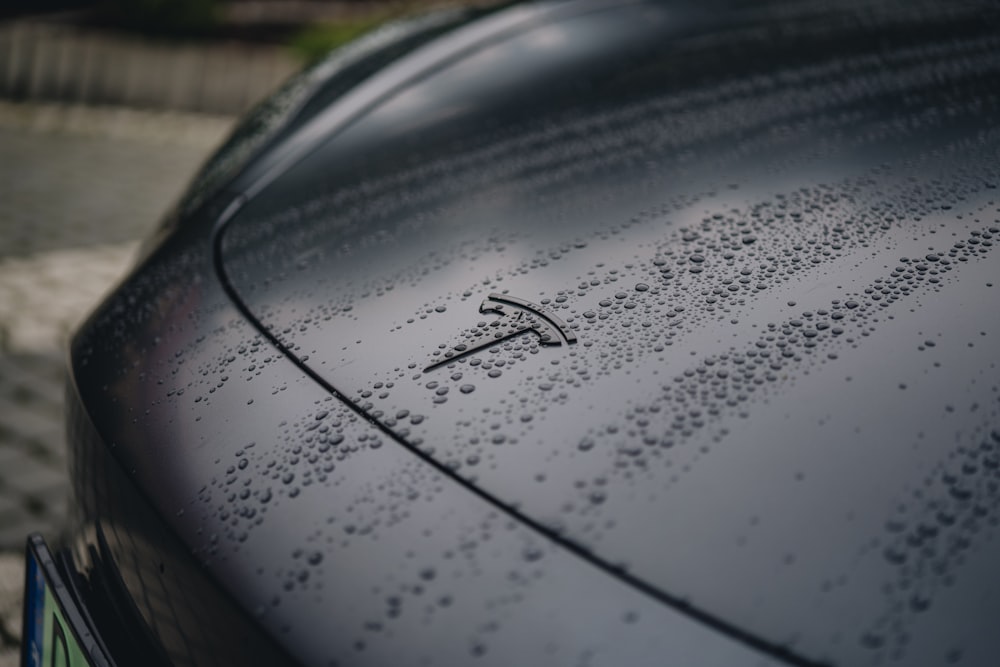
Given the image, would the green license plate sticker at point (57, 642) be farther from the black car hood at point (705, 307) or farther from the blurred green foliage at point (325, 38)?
the blurred green foliage at point (325, 38)

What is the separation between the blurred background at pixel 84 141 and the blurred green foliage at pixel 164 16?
0.01m

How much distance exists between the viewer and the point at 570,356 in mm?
832

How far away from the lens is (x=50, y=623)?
1.00 m

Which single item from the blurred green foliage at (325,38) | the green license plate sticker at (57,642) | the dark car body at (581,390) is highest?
the blurred green foliage at (325,38)

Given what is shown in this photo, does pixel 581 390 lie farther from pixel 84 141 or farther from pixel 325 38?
pixel 325 38

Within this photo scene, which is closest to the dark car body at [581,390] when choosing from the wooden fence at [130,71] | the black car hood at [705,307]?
the black car hood at [705,307]

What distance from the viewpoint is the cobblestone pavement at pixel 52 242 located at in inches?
82.5

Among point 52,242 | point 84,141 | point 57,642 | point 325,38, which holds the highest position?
point 325,38

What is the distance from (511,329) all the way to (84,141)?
17.1ft

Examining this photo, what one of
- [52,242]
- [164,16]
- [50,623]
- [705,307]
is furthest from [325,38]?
[705,307]

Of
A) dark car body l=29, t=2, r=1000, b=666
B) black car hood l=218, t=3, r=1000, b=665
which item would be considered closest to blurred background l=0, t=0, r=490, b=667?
dark car body l=29, t=2, r=1000, b=666

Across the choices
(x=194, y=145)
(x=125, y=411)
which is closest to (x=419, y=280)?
(x=125, y=411)

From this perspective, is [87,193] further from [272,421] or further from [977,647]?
[977,647]

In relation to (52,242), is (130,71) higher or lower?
higher
